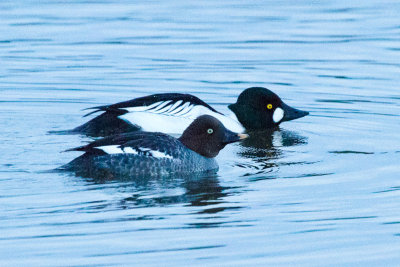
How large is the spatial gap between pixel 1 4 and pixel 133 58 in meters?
5.41

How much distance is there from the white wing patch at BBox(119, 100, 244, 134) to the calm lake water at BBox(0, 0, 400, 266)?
0.76 m

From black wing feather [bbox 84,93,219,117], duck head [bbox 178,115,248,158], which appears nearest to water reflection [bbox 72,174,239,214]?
duck head [bbox 178,115,248,158]

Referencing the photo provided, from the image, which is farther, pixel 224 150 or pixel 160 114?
pixel 160 114

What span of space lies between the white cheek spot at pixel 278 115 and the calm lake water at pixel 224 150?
18 cm

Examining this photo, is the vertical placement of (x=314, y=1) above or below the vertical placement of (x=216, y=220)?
above

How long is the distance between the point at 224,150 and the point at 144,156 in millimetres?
1785

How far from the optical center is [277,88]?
15.3 m

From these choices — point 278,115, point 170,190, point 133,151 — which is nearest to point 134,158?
point 133,151

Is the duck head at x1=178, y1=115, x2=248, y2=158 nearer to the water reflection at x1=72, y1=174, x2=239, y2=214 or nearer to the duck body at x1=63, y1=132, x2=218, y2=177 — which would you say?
the duck body at x1=63, y1=132, x2=218, y2=177

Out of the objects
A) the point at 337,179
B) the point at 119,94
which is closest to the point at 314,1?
the point at 119,94

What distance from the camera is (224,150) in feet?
39.4

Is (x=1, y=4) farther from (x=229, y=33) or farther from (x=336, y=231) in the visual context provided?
(x=336, y=231)

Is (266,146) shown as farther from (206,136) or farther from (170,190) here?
(170,190)

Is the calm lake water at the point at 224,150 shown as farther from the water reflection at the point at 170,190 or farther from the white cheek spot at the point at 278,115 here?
the white cheek spot at the point at 278,115
